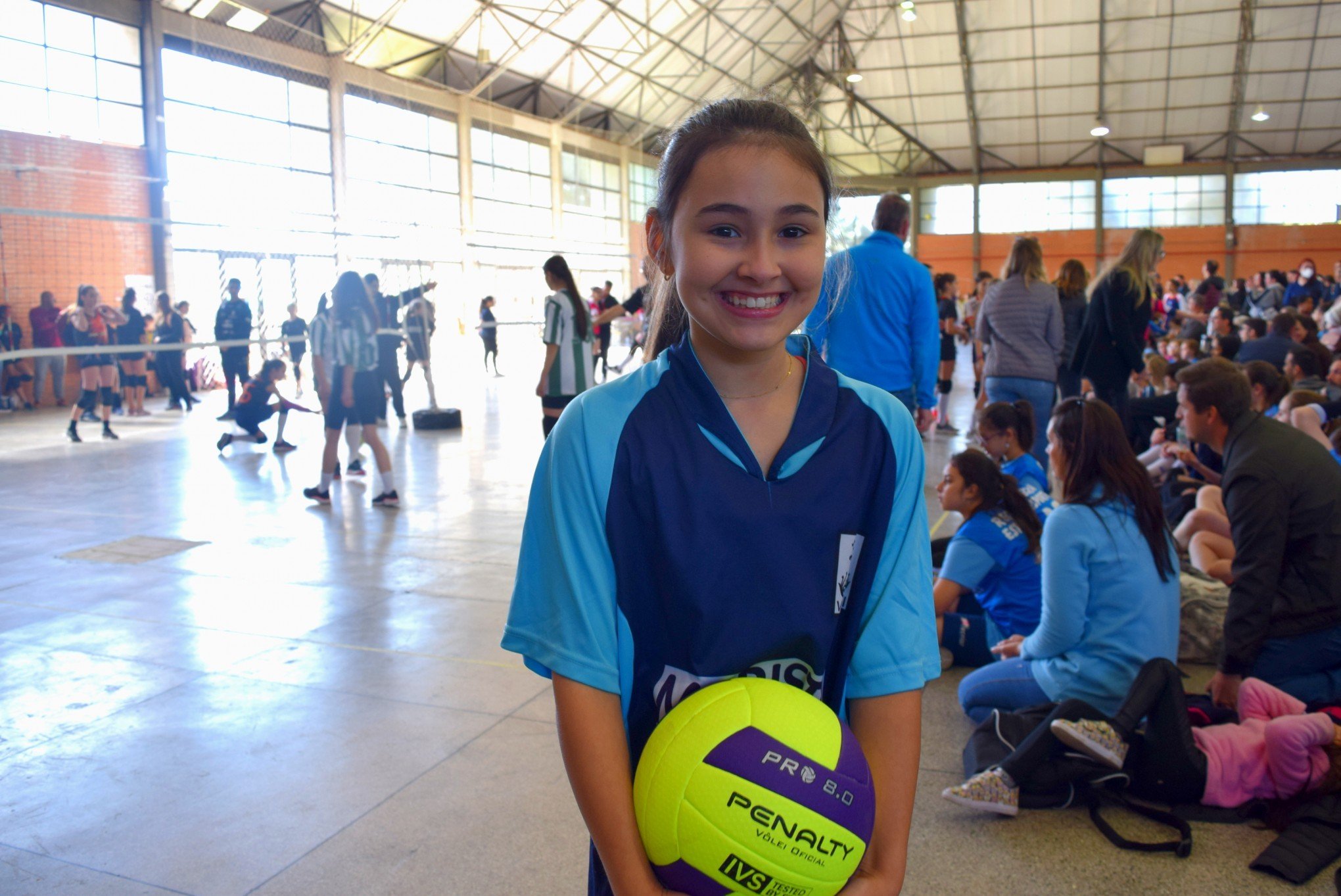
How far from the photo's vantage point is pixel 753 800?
112 cm

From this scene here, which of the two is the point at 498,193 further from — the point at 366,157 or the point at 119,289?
the point at 119,289

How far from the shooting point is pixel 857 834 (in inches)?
45.5

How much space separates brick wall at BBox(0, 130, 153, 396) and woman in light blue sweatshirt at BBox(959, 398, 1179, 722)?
45.4 ft

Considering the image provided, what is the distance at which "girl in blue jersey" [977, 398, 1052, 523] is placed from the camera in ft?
15.5

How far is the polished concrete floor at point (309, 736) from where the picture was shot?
261cm

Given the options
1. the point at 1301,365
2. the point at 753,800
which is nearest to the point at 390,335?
the point at 1301,365

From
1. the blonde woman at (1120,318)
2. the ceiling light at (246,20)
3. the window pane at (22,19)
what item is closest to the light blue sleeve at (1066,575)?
the blonde woman at (1120,318)

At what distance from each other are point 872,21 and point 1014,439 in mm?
26088

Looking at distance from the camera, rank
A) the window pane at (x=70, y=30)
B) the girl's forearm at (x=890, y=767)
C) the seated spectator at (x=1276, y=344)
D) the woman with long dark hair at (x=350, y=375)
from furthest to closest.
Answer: the window pane at (x=70, y=30) < the woman with long dark hair at (x=350, y=375) < the seated spectator at (x=1276, y=344) < the girl's forearm at (x=890, y=767)

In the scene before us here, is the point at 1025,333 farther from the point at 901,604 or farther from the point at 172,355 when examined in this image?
the point at 172,355

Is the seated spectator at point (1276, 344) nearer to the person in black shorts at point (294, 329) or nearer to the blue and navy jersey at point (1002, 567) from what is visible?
the blue and navy jersey at point (1002, 567)

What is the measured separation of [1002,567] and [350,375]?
5436 mm

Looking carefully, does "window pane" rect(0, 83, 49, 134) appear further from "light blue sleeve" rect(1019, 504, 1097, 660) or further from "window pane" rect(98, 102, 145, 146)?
"light blue sleeve" rect(1019, 504, 1097, 660)

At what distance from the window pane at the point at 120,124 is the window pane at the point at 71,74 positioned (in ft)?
1.06
